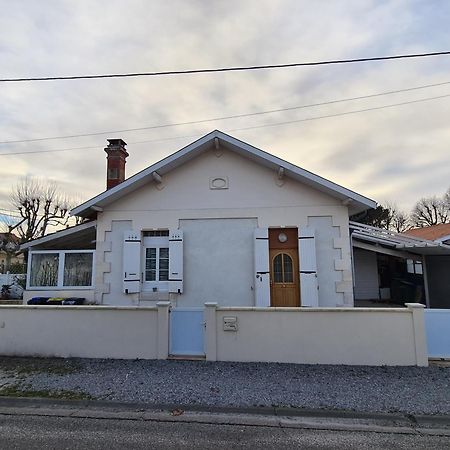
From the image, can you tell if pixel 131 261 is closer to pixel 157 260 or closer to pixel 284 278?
pixel 157 260

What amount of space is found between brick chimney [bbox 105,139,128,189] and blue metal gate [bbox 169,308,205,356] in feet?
21.8

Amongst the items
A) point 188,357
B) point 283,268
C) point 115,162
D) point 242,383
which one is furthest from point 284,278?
point 115,162

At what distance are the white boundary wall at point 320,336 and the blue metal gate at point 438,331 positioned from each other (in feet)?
0.61

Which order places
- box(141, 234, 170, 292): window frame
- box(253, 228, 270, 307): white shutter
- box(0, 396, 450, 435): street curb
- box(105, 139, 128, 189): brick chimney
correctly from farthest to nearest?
box(105, 139, 128, 189): brick chimney, box(141, 234, 170, 292): window frame, box(253, 228, 270, 307): white shutter, box(0, 396, 450, 435): street curb

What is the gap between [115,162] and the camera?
11.9 m

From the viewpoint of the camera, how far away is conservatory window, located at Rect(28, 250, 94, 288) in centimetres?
973

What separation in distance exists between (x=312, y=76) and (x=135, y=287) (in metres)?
7.24

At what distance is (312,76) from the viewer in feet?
29.5

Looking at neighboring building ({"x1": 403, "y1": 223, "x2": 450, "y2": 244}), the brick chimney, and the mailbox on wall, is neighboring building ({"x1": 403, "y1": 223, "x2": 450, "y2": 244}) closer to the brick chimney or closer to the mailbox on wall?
the mailbox on wall

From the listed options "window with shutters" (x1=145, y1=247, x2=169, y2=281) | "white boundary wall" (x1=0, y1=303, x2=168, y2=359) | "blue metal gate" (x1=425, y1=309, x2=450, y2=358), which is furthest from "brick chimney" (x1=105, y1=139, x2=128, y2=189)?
"blue metal gate" (x1=425, y1=309, x2=450, y2=358)

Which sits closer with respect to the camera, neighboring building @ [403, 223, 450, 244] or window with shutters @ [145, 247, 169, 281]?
window with shutters @ [145, 247, 169, 281]

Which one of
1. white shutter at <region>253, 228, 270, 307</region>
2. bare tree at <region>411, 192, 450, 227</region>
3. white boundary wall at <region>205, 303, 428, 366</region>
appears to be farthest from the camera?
bare tree at <region>411, 192, 450, 227</region>

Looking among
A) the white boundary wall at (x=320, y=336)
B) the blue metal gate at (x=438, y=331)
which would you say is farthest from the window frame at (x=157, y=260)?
the blue metal gate at (x=438, y=331)

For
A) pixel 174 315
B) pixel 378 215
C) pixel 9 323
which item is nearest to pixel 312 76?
pixel 174 315
